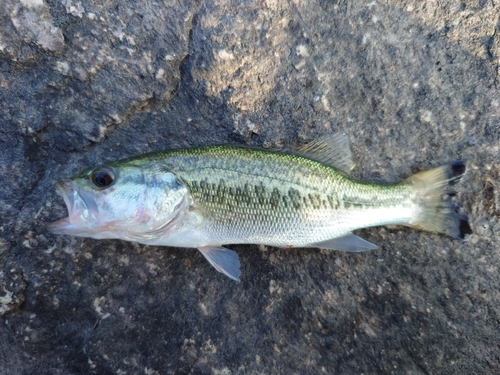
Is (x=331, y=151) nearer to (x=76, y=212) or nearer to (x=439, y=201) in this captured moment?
(x=439, y=201)

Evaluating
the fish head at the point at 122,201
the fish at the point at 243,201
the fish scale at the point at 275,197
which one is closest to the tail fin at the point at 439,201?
the fish at the point at 243,201

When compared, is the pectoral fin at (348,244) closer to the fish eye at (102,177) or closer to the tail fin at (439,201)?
the tail fin at (439,201)

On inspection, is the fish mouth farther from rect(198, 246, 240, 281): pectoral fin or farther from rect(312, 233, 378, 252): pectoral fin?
rect(312, 233, 378, 252): pectoral fin

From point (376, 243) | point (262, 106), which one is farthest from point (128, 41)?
point (376, 243)

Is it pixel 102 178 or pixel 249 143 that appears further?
pixel 249 143

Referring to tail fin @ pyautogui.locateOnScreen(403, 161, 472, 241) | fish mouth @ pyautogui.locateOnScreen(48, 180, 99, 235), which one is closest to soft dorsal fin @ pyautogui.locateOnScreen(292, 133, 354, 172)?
tail fin @ pyautogui.locateOnScreen(403, 161, 472, 241)

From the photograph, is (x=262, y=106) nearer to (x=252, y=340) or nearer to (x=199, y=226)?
(x=199, y=226)

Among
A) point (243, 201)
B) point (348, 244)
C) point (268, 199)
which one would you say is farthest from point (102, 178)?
point (348, 244)
